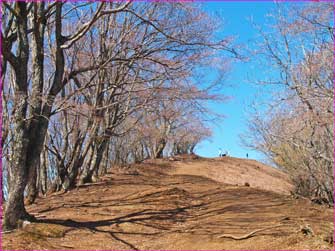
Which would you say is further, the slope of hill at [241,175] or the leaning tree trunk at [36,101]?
the slope of hill at [241,175]

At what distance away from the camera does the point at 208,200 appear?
12.1 meters

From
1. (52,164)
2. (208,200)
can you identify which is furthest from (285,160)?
(52,164)

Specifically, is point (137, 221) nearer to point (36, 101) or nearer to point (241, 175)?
point (36, 101)

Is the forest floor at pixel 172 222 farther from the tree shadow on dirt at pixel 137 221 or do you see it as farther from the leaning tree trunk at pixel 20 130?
the leaning tree trunk at pixel 20 130

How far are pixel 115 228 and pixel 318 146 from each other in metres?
4.93

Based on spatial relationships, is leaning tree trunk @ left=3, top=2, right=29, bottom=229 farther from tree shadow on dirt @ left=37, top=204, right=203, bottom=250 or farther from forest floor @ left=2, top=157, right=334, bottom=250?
tree shadow on dirt @ left=37, top=204, right=203, bottom=250

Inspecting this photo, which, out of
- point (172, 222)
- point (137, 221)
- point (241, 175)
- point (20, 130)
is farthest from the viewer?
point (241, 175)

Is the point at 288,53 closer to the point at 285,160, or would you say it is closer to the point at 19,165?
the point at 285,160

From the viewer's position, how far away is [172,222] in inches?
370

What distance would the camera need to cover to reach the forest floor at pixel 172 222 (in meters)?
6.65

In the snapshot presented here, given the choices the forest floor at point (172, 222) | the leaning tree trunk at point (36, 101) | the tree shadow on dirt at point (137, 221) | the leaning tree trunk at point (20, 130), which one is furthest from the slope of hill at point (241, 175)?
the leaning tree trunk at point (20, 130)

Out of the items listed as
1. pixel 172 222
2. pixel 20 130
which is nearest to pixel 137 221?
pixel 172 222

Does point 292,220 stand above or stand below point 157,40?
below

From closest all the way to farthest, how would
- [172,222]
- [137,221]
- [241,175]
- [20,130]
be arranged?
[20,130], [137,221], [172,222], [241,175]
